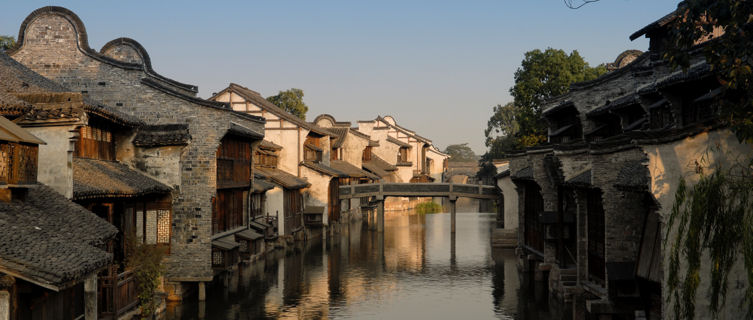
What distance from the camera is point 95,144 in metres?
24.3

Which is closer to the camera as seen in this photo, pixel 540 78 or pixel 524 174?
pixel 524 174

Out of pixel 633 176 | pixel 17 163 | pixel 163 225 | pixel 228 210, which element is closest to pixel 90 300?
pixel 17 163

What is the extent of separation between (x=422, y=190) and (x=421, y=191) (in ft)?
0.39

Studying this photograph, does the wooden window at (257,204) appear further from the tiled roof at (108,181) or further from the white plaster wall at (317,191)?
the tiled roof at (108,181)

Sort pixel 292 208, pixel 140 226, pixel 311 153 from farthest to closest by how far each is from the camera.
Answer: pixel 311 153 < pixel 292 208 < pixel 140 226

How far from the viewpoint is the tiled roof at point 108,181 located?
64.8 ft

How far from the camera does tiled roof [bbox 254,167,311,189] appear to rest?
152ft

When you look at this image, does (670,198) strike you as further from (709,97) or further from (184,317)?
(184,317)

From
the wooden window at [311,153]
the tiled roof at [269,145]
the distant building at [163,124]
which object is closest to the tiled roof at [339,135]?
the wooden window at [311,153]

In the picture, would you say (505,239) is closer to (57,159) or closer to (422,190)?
(422,190)

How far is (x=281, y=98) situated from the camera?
264 ft

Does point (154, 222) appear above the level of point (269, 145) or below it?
below

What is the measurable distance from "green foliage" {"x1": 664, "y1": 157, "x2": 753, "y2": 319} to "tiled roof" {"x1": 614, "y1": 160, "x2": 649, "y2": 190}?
1.73 metres

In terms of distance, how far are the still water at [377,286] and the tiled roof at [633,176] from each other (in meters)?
9.95
